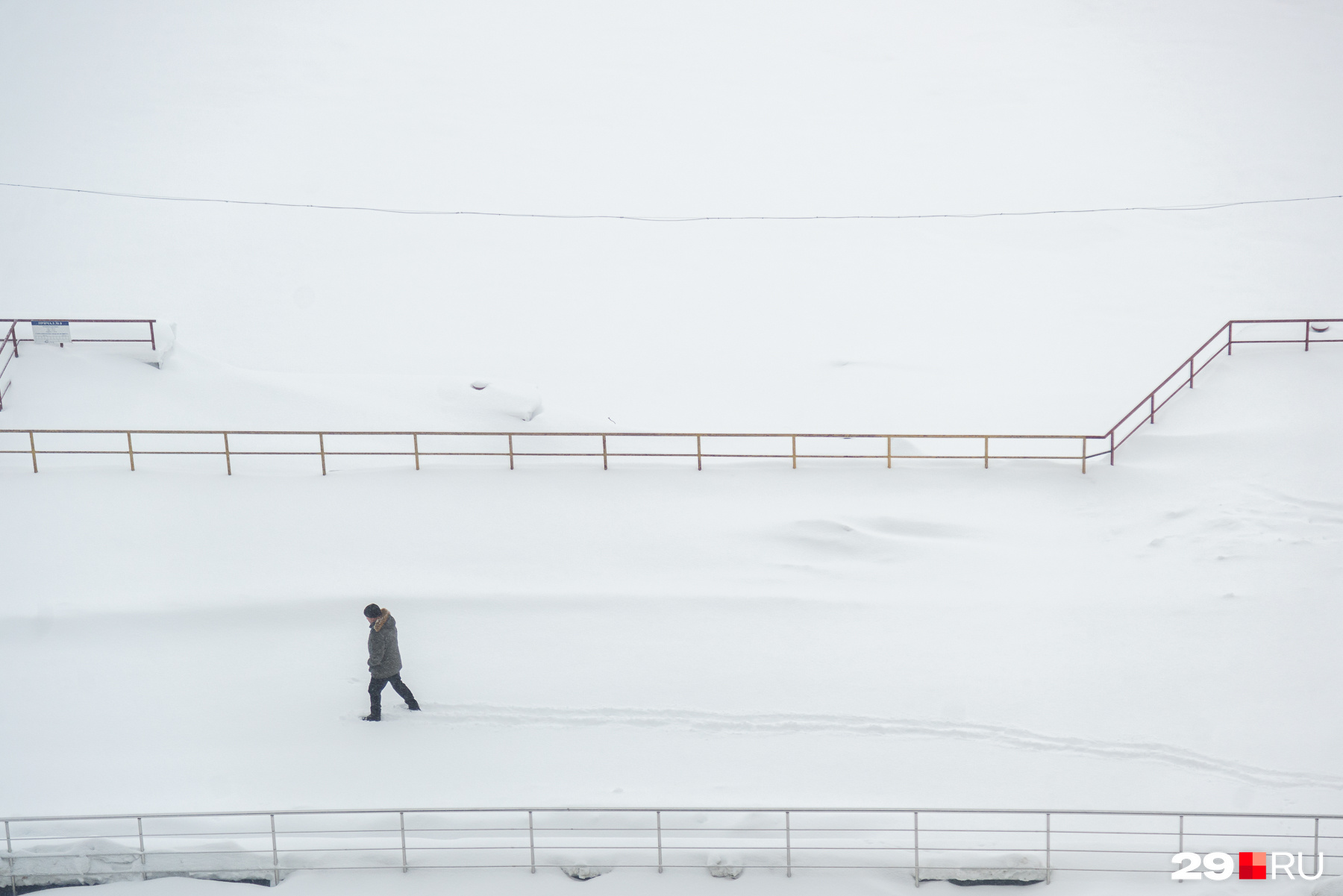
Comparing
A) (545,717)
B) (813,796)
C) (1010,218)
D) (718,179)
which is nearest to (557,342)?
(718,179)

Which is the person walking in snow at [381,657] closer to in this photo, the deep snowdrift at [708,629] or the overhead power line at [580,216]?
the deep snowdrift at [708,629]

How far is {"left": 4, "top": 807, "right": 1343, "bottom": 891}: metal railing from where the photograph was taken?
9477 millimetres

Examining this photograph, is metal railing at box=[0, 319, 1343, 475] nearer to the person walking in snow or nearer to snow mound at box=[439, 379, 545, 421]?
snow mound at box=[439, 379, 545, 421]

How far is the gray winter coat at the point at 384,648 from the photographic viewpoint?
10.8 metres

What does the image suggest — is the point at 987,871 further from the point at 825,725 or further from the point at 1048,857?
Answer: the point at 825,725

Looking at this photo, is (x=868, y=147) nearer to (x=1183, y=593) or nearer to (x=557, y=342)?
(x=557, y=342)

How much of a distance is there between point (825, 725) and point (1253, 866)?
12.8 ft

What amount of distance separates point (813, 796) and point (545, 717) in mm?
2881

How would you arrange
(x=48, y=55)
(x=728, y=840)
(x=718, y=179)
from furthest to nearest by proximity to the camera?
(x=48, y=55) → (x=718, y=179) → (x=728, y=840)

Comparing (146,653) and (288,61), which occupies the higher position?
(288,61)

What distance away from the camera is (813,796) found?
10.4m

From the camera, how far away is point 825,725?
11375 mm

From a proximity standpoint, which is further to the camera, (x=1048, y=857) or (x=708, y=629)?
(x=708, y=629)

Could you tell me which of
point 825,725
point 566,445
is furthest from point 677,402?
point 825,725
